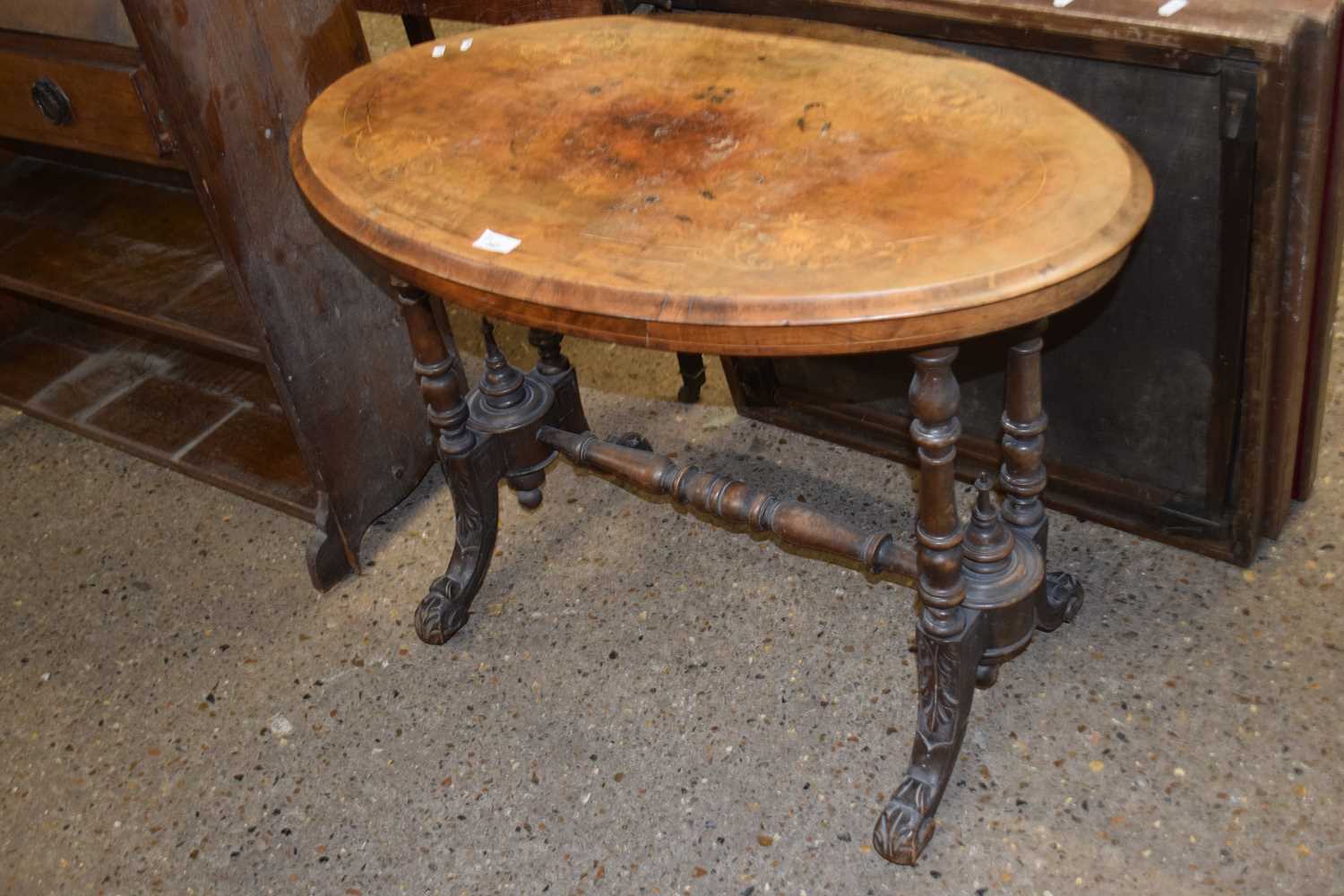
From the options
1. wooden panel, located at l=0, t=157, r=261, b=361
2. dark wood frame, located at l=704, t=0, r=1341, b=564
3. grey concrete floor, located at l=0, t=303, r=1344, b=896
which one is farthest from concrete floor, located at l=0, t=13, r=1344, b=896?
wooden panel, located at l=0, t=157, r=261, b=361

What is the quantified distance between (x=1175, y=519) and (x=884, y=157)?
1.02 m

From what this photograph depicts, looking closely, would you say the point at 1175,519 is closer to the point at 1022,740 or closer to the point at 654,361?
the point at 1022,740

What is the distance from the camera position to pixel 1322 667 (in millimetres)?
2074

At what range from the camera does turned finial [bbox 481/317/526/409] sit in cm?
231

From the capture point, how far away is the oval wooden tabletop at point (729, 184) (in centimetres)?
138

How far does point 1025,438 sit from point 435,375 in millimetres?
940

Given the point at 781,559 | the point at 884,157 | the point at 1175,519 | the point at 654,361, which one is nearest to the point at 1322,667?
the point at 1175,519

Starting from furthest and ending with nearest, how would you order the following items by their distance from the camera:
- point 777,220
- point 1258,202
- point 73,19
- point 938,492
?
point 73,19 → point 1258,202 → point 938,492 → point 777,220

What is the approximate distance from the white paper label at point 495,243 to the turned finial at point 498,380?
74 cm

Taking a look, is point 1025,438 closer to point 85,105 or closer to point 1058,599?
point 1058,599

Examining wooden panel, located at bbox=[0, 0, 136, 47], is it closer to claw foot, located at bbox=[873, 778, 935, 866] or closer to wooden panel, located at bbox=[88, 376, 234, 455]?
wooden panel, located at bbox=[88, 376, 234, 455]

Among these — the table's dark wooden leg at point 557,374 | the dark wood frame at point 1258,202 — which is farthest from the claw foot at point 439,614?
the dark wood frame at point 1258,202

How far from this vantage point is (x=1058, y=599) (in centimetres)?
214

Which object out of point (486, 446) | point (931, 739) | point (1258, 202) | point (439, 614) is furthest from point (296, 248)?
point (1258, 202)
